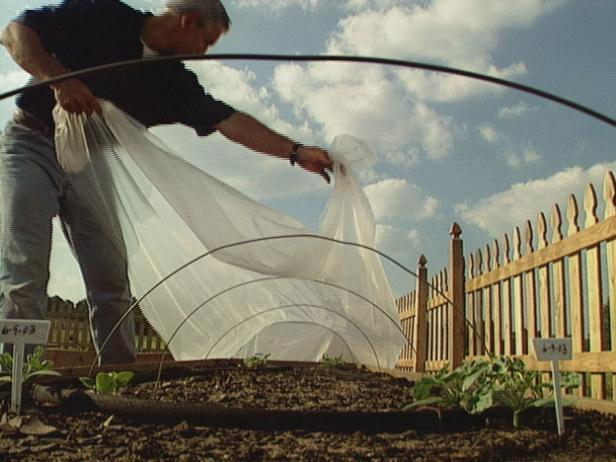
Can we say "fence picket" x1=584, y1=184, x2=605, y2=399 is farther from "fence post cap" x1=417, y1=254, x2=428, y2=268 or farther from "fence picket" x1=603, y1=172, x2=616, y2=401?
"fence post cap" x1=417, y1=254, x2=428, y2=268

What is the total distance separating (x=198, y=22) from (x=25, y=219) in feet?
3.21

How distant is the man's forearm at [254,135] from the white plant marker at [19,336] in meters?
1.10

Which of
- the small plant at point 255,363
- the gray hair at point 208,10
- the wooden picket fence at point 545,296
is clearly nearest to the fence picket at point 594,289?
the wooden picket fence at point 545,296

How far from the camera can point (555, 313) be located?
301cm

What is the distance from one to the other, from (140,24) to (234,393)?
58.7 inches

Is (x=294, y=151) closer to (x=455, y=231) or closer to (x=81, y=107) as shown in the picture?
(x=81, y=107)

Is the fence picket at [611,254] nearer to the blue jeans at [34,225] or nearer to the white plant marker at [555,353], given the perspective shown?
the white plant marker at [555,353]

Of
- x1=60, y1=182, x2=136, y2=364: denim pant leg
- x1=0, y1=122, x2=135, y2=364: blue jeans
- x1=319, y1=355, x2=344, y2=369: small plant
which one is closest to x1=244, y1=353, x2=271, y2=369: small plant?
x1=319, y1=355, x2=344, y2=369: small plant

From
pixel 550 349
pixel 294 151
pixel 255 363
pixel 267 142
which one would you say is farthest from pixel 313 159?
pixel 255 363

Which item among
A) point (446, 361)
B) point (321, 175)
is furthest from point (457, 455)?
point (446, 361)

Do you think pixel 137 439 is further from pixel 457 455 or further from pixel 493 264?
pixel 493 264

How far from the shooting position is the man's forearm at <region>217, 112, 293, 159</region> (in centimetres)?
241

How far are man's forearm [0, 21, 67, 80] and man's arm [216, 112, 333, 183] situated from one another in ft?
2.11

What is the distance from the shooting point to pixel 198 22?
2.37 meters
